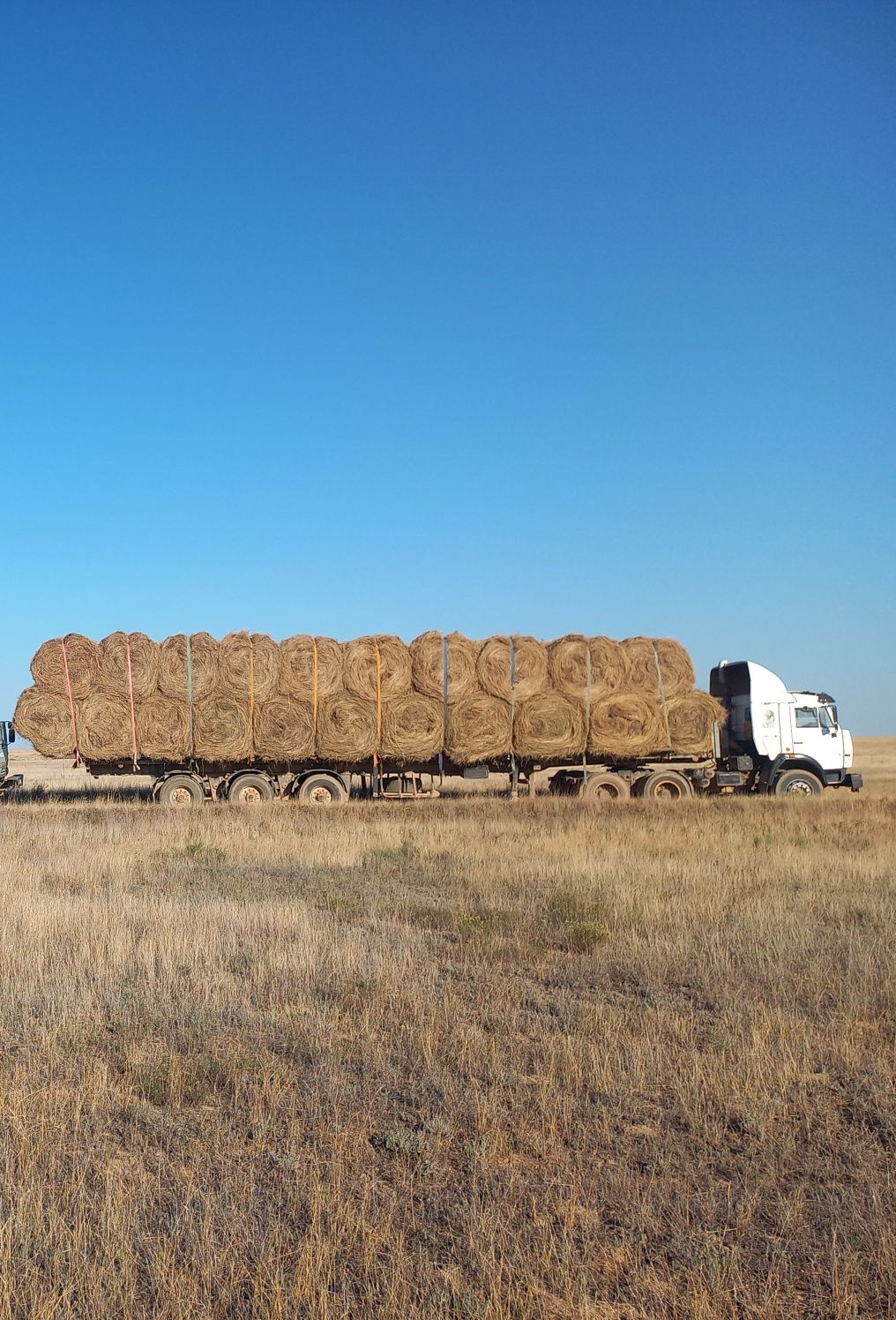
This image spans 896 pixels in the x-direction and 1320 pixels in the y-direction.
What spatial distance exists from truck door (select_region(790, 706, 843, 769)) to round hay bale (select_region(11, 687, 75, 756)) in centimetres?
1571

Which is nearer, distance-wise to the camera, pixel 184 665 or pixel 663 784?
pixel 184 665

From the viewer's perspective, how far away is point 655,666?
71.2ft

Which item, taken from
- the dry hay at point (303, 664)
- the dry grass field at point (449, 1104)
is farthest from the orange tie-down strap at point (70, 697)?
the dry grass field at point (449, 1104)

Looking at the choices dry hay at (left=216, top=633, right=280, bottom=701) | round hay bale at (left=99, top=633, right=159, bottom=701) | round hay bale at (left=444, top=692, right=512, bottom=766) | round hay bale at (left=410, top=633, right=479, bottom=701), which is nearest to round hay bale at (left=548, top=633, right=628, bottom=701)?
round hay bale at (left=444, top=692, right=512, bottom=766)

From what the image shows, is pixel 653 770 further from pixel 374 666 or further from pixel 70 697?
pixel 70 697

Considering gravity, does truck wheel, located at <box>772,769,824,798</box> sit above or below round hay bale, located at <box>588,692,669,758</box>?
below

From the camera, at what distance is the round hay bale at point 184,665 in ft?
66.4

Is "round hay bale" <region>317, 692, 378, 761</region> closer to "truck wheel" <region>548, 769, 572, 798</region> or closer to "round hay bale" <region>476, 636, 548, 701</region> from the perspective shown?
"round hay bale" <region>476, 636, 548, 701</region>

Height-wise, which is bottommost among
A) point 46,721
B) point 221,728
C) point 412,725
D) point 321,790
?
point 321,790

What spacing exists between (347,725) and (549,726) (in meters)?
4.12

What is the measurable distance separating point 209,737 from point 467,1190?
16.9 meters

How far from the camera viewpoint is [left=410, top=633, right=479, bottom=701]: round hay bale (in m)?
20.6

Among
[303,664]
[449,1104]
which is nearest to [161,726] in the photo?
[303,664]

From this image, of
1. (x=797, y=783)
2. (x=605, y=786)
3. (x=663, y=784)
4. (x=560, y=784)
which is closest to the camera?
(x=605, y=786)
